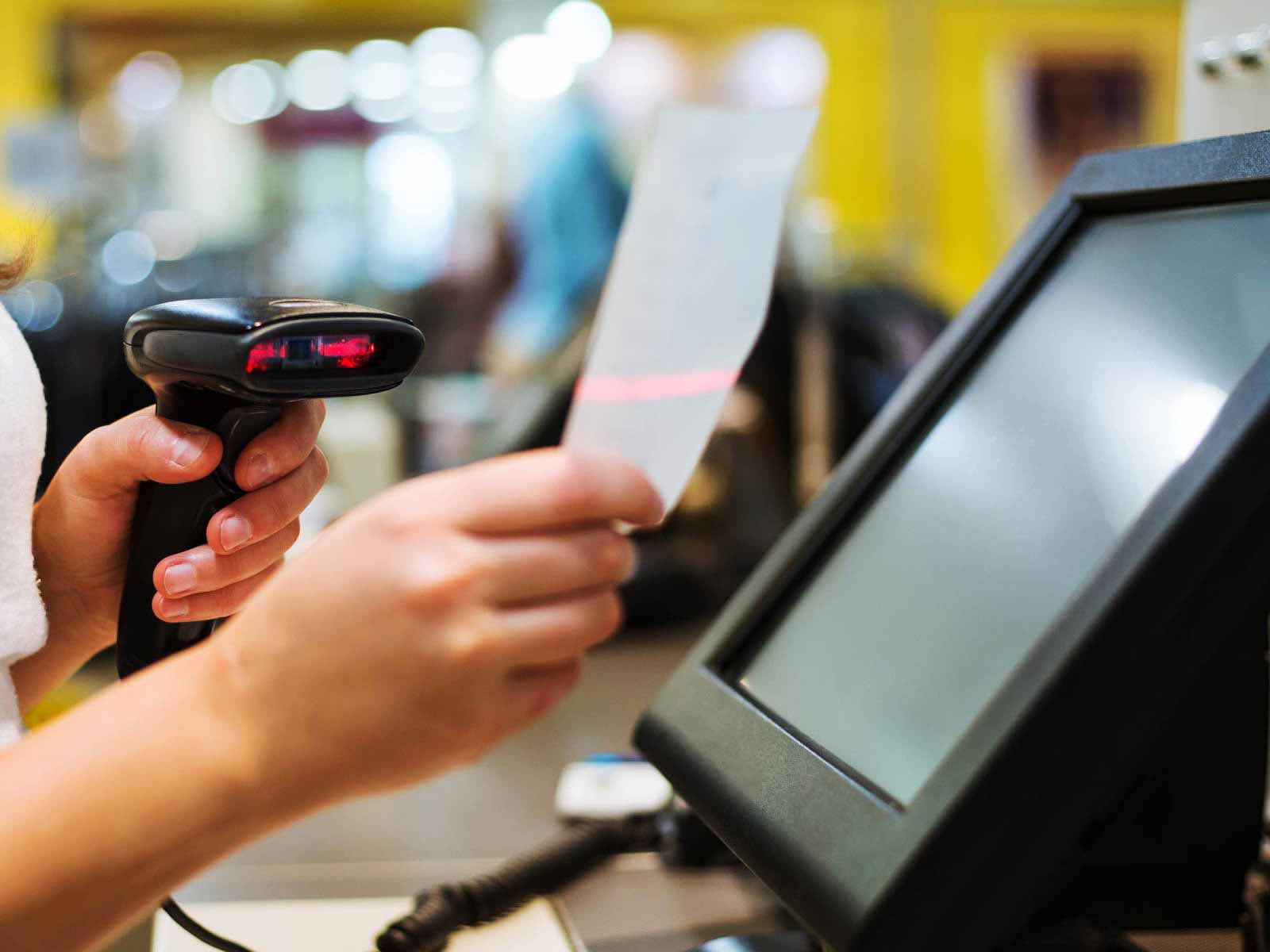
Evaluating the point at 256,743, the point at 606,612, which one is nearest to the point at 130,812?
the point at 256,743

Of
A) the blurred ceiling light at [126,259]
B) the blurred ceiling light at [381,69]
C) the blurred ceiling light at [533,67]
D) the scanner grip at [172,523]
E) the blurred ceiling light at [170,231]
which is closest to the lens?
the scanner grip at [172,523]

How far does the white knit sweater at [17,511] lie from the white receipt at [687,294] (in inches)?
13.1

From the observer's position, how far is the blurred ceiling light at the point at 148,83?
7316mm

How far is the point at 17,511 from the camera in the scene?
62 centimetres

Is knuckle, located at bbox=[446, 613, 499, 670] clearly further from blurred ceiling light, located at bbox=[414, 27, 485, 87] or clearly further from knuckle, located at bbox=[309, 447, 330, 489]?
blurred ceiling light, located at bbox=[414, 27, 485, 87]

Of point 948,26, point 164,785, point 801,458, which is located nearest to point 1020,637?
point 164,785

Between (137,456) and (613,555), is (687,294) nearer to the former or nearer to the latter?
(613,555)

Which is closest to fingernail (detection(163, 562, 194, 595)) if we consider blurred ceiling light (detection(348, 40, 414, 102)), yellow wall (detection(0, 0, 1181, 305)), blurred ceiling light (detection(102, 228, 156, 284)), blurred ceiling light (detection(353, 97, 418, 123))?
blurred ceiling light (detection(102, 228, 156, 284))

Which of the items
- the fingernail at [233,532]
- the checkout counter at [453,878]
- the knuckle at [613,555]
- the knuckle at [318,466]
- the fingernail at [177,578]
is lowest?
the checkout counter at [453,878]

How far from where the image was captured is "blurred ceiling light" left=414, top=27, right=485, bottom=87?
724cm

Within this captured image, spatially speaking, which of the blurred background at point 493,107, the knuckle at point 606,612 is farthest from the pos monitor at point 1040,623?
the blurred background at point 493,107

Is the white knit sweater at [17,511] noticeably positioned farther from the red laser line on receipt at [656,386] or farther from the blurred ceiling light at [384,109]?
the blurred ceiling light at [384,109]

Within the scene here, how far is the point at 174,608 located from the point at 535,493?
343mm

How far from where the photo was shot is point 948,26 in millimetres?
7473
